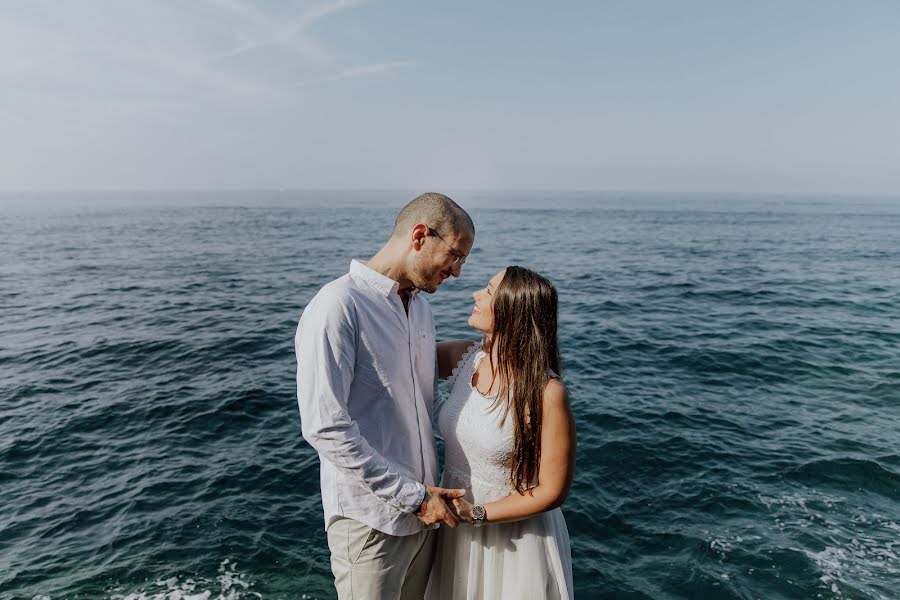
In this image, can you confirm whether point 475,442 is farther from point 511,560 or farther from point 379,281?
point 379,281

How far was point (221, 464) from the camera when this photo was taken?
10617mm

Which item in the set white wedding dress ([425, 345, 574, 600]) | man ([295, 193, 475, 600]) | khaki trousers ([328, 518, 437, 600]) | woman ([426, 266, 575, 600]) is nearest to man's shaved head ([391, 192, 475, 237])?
man ([295, 193, 475, 600])

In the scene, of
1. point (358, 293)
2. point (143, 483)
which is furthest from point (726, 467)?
point (143, 483)

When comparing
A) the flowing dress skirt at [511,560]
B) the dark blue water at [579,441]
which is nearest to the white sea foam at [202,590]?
the dark blue water at [579,441]

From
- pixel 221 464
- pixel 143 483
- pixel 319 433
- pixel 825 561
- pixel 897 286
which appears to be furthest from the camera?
pixel 897 286

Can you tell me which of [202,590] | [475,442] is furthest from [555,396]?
[202,590]

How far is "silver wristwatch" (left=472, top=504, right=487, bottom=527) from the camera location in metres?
3.38

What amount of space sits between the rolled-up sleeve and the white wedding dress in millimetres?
732

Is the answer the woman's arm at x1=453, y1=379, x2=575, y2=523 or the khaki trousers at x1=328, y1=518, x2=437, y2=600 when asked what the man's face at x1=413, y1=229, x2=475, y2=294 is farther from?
the khaki trousers at x1=328, y1=518, x2=437, y2=600

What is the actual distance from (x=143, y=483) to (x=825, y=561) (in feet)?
37.6

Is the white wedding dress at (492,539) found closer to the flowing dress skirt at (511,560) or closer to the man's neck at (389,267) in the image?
the flowing dress skirt at (511,560)

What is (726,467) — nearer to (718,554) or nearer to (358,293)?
(718,554)

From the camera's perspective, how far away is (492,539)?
361 cm

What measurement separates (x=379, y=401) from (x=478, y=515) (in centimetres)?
102
